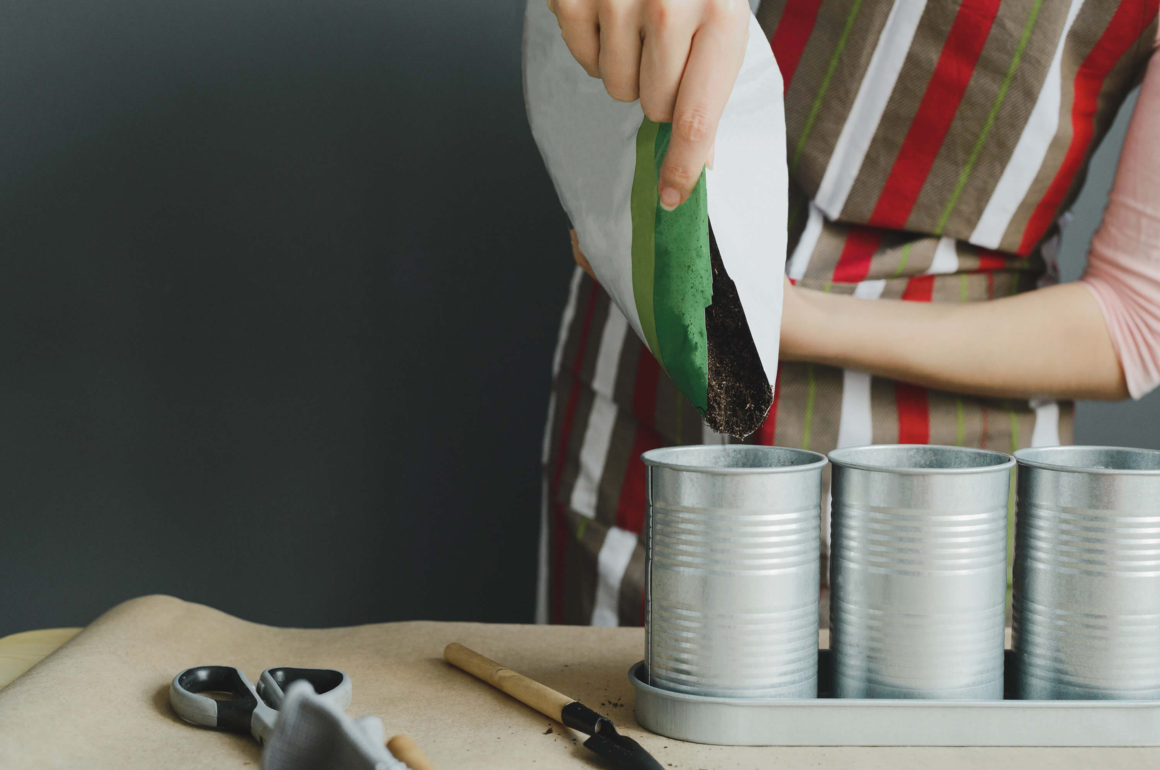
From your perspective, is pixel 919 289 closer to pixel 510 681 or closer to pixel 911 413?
pixel 911 413

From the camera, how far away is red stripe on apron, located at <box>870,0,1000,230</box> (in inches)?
31.9

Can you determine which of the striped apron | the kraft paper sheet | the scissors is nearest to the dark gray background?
the striped apron

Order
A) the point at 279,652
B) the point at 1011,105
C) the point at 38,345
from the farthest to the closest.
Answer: the point at 38,345 → the point at 1011,105 → the point at 279,652

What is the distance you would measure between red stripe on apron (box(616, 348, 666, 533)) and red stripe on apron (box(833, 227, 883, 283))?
0.20 m

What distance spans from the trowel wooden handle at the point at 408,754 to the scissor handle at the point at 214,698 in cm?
10

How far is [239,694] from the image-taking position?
0.55m

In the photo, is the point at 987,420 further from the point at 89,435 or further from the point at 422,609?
the point at 89,435

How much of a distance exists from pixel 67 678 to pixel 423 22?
967 millimetres

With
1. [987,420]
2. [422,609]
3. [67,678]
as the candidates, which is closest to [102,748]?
[67,678]

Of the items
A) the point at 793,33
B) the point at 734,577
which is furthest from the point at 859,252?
the point at 734,577

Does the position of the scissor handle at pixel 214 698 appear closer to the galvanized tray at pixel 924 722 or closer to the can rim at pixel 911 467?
the galvanized tray at pixel 924 722

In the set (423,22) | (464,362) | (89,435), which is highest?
(423,22)

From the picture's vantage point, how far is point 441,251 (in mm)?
1301

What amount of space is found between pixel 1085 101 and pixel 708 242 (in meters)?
0.52
